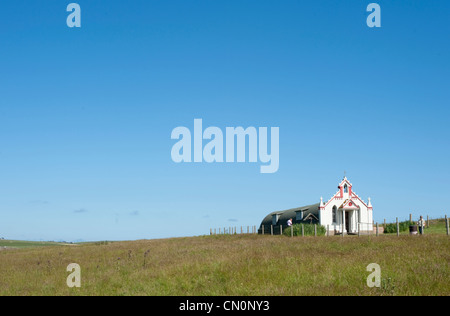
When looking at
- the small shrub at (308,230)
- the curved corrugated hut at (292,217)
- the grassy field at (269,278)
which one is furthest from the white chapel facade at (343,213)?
the grassy field at (269,278)

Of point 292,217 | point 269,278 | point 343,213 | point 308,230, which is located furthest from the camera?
point 292,217

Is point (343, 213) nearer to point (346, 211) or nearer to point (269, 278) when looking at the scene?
point (346, 211)

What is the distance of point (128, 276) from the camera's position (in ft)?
59.0

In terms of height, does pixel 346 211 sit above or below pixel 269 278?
above

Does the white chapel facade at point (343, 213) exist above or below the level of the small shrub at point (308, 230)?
above

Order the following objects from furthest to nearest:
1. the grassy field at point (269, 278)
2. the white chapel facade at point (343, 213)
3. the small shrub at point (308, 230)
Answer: the white chapel facade at point (343, 213) → the small shrub at point (308, 230) → the grassy field at point (269, 278)

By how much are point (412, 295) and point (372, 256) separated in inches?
265

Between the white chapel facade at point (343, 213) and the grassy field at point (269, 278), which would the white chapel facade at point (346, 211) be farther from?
the grassy field at point (269, 278)

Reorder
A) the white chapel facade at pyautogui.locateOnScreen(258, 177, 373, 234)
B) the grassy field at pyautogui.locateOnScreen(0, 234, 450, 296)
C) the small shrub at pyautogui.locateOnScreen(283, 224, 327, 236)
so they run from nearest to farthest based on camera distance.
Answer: the grassy field at pyautogui.locateOnScreen(0, 234, 450, 296) < the small shrub at pyautogui.locateOnScreen(283, 224, 327, 236) < the white chapel facade at pyautogui.locateOnScreen(258, 177, 373, 234)

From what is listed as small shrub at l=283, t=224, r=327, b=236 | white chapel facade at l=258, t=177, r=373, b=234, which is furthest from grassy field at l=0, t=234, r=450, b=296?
white chapel facade at l=258, t=177, r=373, b=234

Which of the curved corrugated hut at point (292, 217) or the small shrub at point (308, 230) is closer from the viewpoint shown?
the small shrub at point (308, 230)

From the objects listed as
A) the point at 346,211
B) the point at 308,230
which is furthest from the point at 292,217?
the point at 308,230

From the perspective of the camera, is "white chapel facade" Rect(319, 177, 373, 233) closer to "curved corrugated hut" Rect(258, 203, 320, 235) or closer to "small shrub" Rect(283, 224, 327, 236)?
"curved corrugated hut" Rect(258, 203, 320, 235)
